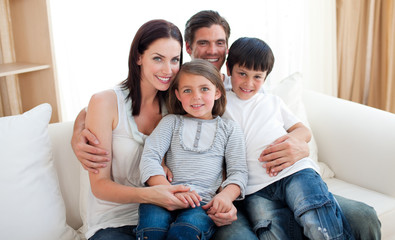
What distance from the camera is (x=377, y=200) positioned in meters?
1.84

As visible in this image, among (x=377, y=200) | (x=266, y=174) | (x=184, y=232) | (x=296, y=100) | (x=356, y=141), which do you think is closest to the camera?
(x=184, y=232)

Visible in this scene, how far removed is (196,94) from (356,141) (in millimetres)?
895

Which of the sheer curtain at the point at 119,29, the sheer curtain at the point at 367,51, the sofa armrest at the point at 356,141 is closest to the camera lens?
the sofa armrest at the point at 356,141

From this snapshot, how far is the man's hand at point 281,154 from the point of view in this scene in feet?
5.25

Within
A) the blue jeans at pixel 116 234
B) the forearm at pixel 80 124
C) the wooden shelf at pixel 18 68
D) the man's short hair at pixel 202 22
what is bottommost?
the blue jeans at pixel 116 234

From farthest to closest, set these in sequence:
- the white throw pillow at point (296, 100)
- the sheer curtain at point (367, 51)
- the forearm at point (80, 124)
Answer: the sheer curtain at point (367, 51) → the white throw pillow at point (296, 100) → the forearm at point (80, 124)

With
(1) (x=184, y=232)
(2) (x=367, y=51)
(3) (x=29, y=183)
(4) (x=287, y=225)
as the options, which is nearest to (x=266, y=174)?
(4) (x=287, y=225)

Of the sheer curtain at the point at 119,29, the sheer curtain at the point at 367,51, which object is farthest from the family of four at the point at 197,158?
the sheer curtain at the point at 367,51

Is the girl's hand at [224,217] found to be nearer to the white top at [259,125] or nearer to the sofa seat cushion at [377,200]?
the white top at [259,125]

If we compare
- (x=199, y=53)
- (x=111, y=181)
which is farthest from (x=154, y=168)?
(x=199, y=53)

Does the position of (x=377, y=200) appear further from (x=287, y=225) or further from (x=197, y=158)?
(x=197, y=158)

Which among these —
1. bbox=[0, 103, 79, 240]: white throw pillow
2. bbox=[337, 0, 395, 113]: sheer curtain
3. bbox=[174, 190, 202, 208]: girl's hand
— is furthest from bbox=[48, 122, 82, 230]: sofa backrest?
bbox=[337, 0, 395, 113]: sheer curtain

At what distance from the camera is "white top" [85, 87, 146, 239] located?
1.60 meters

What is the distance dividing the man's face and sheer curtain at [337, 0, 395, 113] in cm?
172
